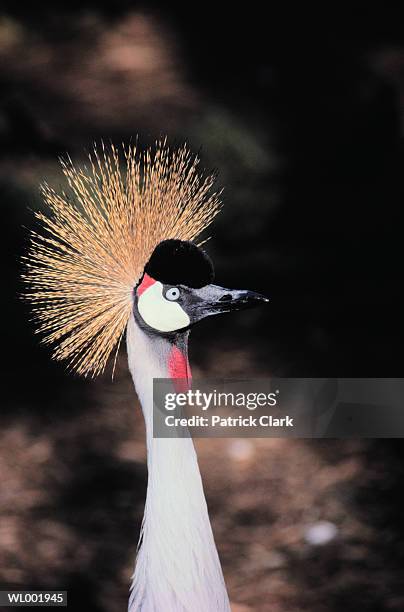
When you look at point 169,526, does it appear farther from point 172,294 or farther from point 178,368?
point 172,294

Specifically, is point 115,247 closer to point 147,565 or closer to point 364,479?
point 147,565

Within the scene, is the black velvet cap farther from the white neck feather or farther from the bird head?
the white neck feather

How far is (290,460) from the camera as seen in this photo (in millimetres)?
2117

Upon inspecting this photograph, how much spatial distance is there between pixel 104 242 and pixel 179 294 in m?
0.19

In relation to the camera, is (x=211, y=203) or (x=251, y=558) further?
(x=251, y=558)

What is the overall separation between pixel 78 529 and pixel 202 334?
527 mm

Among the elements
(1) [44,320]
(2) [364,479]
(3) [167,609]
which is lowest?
(3) [167,609]

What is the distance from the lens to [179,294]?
1689mm

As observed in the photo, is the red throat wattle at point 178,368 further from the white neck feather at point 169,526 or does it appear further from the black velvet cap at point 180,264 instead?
the black velvet cap at point 180,264

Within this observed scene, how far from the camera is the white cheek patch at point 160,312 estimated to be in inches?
66.4

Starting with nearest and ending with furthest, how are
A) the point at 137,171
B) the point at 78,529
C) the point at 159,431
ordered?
the point at 159,431 → the point at 137,171 → the point at 78,529

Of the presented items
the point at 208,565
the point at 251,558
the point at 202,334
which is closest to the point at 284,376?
the point at 202,334

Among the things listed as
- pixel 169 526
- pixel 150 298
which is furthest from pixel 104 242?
pixel 169 526

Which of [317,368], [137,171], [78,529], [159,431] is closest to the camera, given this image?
[159,431]
